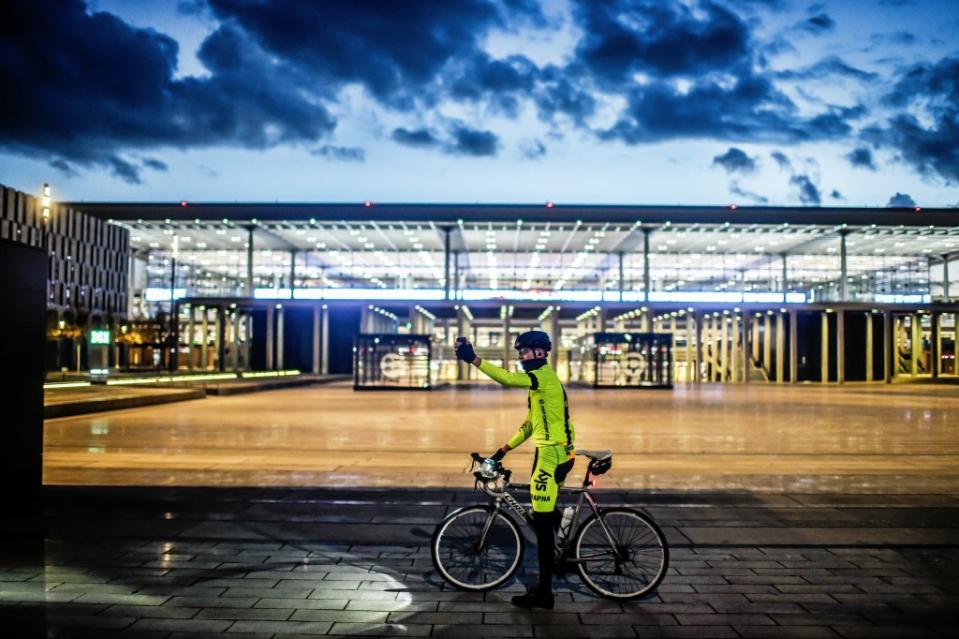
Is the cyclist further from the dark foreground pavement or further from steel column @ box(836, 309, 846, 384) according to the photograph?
steel column @ box(836, 309, 846, 384)

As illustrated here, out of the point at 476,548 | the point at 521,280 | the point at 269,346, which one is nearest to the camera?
the point at 476,548

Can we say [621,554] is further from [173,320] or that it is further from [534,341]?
[173,320]

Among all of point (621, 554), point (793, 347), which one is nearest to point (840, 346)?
point (793, 347)

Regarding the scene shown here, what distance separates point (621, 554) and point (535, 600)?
28.8 inches

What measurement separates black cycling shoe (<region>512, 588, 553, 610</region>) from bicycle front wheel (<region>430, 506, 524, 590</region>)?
288mm

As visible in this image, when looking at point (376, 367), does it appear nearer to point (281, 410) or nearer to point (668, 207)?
point (281, 410)

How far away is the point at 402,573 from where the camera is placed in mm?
6398

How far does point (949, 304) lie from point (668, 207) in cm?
2291

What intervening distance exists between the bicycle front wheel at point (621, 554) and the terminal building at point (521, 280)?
3750 centimetres

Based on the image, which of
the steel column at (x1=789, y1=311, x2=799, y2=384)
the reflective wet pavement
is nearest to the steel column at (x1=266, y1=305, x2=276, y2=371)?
the reflective wet pavement

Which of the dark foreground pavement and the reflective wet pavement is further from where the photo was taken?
the reflective wet pavement

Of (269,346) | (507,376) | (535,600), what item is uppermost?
(507,376)

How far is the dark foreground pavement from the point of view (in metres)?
5.18

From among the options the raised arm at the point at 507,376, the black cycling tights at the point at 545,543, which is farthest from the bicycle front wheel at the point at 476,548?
the raised arm at the point at 507,376
